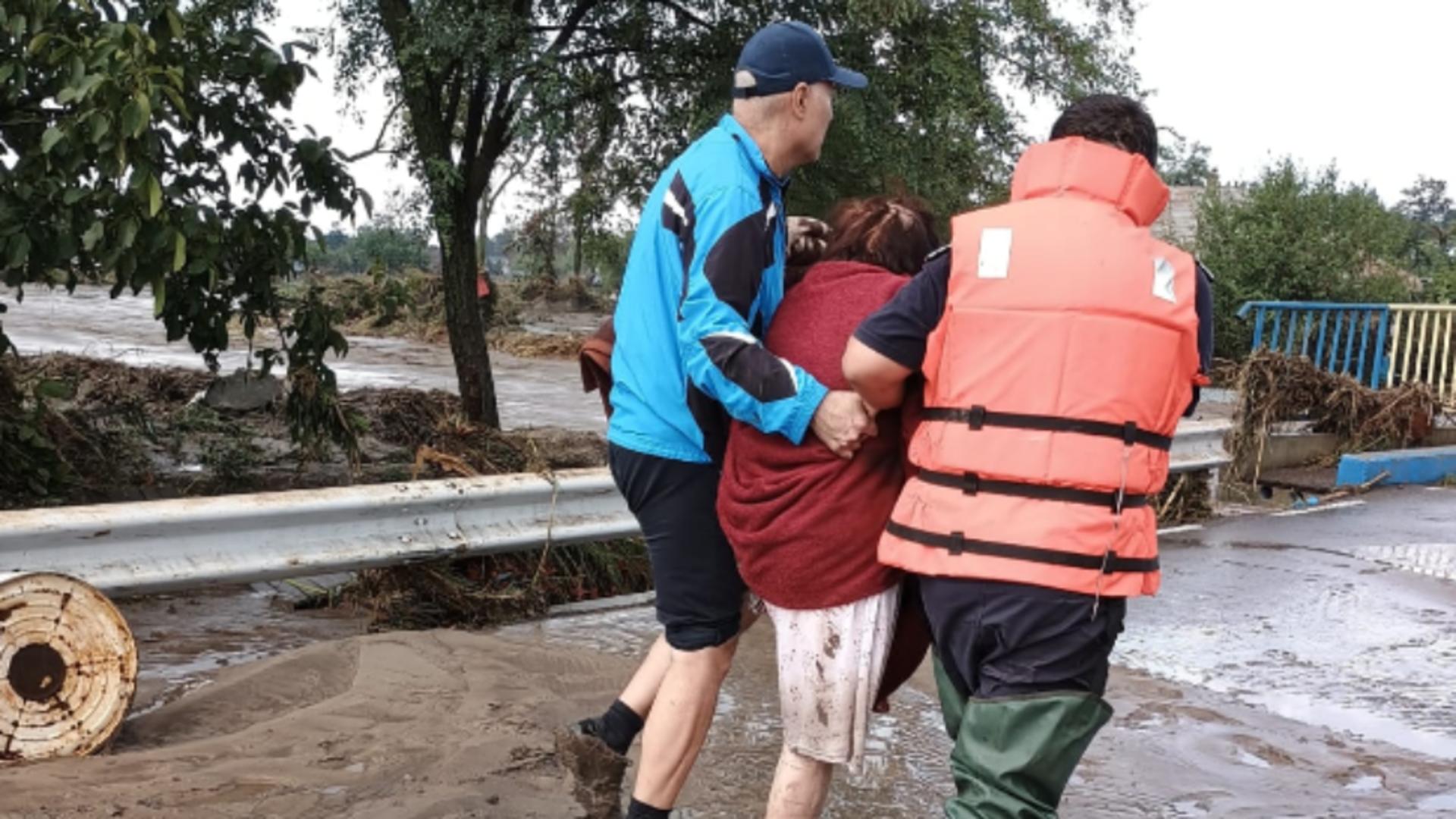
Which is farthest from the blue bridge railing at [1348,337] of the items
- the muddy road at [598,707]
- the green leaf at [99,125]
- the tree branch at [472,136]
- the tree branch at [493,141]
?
the green leaf at [99,125]

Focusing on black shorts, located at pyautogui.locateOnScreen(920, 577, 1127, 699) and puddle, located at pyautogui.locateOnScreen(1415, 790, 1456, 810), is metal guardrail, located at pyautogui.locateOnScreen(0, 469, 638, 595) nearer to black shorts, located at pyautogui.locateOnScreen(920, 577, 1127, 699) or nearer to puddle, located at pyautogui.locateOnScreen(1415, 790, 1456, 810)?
black shorts, located at pyautogui.locateOnScreen(920, 577, 1127, 699)

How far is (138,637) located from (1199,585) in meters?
5.05

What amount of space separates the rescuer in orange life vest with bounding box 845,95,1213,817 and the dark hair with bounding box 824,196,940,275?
1.39ft

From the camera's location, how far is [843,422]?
308 cm

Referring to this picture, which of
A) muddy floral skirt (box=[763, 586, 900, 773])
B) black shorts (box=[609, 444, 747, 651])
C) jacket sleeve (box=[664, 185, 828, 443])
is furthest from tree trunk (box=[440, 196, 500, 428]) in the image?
muddy floral skirt (box=[763, 586, 900, 773])

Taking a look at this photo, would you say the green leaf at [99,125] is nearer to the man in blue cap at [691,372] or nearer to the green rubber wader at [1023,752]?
the man in blue cap at [691,372]

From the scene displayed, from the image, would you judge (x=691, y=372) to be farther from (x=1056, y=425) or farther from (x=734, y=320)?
(x=1056, y=425)

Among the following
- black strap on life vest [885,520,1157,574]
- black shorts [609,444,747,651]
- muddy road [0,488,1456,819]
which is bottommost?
muddy road [0,488,1456,819]

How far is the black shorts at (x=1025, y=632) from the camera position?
2.79 metres

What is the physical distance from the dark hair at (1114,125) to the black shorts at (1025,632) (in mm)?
911

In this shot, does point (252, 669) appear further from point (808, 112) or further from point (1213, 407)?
point (1213, 407)

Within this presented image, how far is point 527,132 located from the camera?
949cm

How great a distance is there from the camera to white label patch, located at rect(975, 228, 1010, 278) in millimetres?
2824

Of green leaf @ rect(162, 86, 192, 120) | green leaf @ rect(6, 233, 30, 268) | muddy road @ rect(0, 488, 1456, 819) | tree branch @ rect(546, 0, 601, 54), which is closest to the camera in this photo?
muddy road @ rect(0, 488, 1456, 819)
